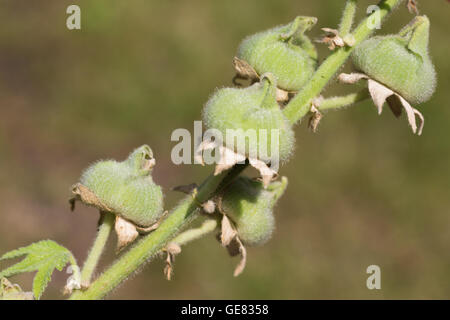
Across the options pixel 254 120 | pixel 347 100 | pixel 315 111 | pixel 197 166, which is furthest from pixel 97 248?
pixel 197 166

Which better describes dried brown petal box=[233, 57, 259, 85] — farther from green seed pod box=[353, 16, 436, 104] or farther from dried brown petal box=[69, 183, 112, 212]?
dried brown petal box=[69, 183, 112, 212]

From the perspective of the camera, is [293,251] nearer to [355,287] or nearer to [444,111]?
[355,287]

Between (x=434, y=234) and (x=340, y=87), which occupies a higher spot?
(x=340, y=87)

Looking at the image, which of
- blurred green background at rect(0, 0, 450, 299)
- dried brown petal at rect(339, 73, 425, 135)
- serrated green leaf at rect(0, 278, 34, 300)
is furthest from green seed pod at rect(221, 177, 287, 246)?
blurred green background at rect(0, 0, 450, 299)

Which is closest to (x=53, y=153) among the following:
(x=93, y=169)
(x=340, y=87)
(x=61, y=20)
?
(x=61, y=20)

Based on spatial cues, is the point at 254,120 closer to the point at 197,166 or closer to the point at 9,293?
the point at 9,293

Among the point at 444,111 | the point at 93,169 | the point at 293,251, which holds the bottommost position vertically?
the point at 93,169
